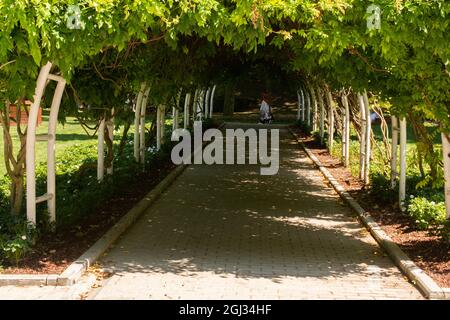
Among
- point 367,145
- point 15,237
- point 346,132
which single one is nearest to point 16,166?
point 15,237

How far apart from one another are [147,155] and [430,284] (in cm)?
1046

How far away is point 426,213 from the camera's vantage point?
8.80m

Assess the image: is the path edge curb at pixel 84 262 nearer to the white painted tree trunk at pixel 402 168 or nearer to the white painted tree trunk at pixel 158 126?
the white painted tree trunk at pixel 402 168

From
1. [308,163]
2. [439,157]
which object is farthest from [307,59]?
[308,163]

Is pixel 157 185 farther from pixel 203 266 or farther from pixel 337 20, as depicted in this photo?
pixel 337 20

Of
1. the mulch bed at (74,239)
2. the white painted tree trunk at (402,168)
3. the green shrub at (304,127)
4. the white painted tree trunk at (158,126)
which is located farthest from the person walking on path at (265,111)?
the white painted tree trunk at (402,168)

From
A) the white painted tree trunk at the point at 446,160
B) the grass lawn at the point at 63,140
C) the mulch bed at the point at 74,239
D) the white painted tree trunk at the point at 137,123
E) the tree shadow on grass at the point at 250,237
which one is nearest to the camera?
the mulch bed at the point at 74,239

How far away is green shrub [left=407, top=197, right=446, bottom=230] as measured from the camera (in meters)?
8.60

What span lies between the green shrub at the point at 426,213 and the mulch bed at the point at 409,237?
109 mm

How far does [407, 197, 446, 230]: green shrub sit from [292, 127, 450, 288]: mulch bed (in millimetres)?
109

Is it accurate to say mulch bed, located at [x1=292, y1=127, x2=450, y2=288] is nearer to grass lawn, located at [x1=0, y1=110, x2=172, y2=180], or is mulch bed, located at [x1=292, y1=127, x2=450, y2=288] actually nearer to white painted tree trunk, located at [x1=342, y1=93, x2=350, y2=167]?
white painted tree trunk, located at [x1=342, y1=93, x2=350, y2=167]

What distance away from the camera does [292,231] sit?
30.3 feet

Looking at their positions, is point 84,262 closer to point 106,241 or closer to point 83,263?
point 83,263

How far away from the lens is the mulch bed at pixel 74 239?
6711mm
